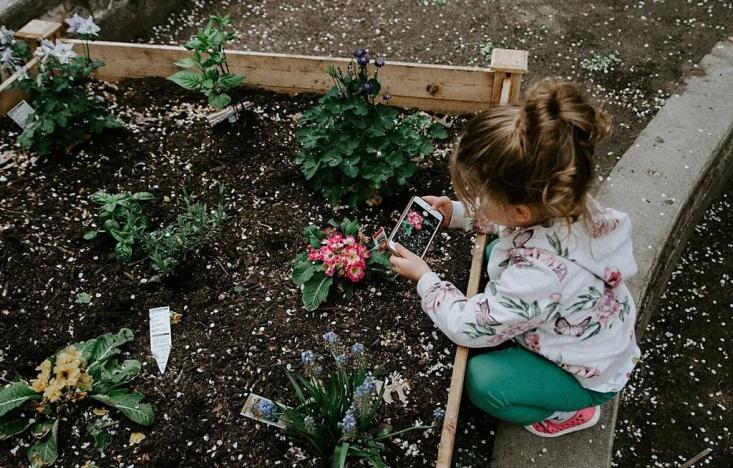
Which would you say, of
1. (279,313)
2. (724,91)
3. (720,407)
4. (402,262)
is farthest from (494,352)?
(724,91)

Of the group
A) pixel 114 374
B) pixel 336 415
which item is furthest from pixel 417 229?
pixel 114 374

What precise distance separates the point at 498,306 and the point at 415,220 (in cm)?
76

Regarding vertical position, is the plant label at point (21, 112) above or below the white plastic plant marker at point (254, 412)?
above

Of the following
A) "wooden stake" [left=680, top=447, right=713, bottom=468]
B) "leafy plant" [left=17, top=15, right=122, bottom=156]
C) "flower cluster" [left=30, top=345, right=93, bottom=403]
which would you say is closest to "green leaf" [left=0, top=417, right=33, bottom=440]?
"flower cluster" [left=30, top=345, right=93, bottom=403]

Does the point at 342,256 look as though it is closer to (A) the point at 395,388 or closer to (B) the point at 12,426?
(A) the point at 395,388

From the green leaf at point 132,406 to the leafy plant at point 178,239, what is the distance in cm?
51

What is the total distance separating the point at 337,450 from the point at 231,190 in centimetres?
141

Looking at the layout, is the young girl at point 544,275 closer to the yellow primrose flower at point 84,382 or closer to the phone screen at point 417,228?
the phone screen at point 417,228

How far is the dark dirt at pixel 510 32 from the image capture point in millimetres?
3977

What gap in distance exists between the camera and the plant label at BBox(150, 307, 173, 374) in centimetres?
229

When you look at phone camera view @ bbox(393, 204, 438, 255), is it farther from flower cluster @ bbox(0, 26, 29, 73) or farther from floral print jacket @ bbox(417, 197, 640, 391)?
flower cluster @ bbox(0, 26, 29, 73)

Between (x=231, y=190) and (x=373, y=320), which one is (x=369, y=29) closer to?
(x=231, y=190)

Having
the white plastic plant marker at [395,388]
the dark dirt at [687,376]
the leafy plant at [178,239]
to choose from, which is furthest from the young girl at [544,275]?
the leafy plant at [178,239]

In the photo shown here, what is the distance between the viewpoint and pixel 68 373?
2037 mm
